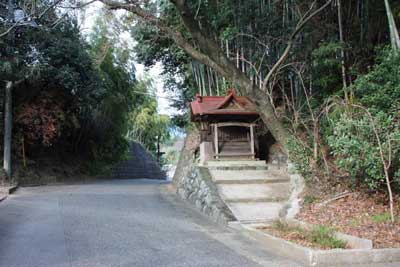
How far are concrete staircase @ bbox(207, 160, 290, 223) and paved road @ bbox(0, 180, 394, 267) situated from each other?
0.71 m

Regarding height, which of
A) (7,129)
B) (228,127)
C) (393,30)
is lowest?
(228,127)

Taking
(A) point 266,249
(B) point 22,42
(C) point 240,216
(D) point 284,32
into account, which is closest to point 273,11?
(D) point 284,32

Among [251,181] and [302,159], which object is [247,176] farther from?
[302,159]

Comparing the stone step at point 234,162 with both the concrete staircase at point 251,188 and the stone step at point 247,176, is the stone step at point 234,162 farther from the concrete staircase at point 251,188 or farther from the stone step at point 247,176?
the stone step at point 247,176

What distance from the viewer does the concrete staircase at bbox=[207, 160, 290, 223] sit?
698 cm

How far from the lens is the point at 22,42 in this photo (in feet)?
40.1

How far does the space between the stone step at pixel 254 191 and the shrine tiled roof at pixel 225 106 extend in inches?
91.7

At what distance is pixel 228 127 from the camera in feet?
34.3

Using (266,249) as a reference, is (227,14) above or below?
above

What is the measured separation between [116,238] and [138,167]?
1976 centimetres

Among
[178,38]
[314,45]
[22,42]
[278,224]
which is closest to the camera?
[278,224]

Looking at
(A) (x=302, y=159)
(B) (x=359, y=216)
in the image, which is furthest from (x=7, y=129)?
(B) (x=359, y=216)

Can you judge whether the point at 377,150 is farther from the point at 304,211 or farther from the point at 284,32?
the point at 284,32

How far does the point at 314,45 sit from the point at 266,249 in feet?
20.2
